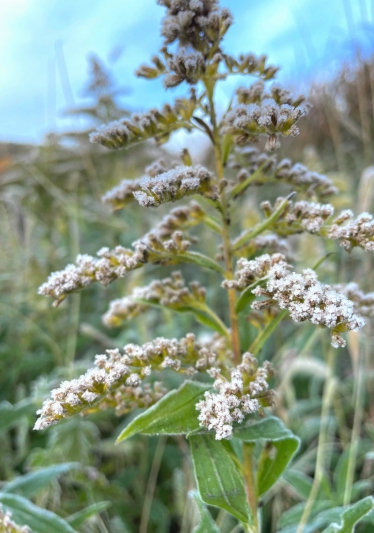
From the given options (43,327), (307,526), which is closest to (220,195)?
(307,526)

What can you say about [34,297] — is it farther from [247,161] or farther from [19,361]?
[247,161]

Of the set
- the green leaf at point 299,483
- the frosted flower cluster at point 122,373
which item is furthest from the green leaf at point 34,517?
the green leaf at point 299,483

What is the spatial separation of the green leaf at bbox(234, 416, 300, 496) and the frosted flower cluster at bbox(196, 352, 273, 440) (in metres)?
0.06

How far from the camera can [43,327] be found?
316 cm

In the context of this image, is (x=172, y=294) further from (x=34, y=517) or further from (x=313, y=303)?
(x=34, y=517)

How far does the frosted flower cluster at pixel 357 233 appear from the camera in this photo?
1.01 m

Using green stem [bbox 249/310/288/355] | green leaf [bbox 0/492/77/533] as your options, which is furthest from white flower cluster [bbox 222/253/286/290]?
green leaf [bbox 0/492/77/533]

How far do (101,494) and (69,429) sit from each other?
29 centimetres

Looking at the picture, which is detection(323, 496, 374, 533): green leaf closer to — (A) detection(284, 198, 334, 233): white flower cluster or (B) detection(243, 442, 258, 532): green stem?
(B) detection(243, 442, 258, 532): green stem

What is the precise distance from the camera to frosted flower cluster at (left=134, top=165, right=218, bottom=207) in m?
0.91

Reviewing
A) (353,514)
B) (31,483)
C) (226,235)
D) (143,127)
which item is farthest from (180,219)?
(31,483)

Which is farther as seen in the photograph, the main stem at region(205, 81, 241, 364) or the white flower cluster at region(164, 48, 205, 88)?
the main stem at region(205, 81, 241, 364)

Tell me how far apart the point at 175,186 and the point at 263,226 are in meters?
0.30

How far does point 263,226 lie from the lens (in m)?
1.17
